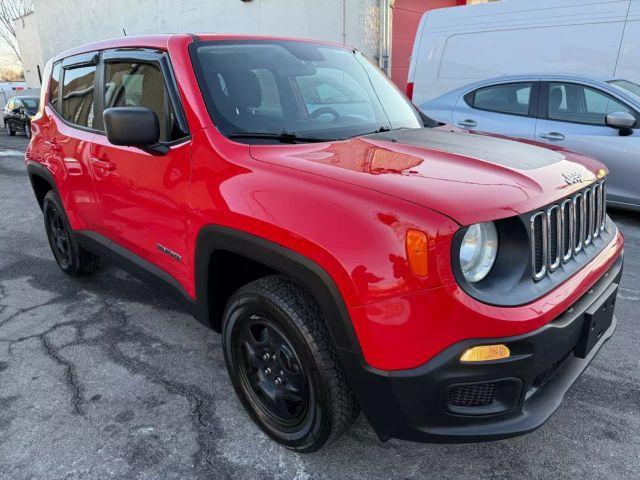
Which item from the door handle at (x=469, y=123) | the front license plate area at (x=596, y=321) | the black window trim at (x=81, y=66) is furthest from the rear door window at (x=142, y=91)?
the door handle at (x=469, y=123)

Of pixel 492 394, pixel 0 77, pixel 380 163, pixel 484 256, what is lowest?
pixel 0 77

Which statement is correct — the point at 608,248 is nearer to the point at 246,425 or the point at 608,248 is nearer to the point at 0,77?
the point at 246,425

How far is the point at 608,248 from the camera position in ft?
7.38

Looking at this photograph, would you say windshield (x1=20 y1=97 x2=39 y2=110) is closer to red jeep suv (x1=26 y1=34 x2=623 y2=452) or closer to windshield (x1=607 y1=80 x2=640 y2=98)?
red jeep suv (x1=26 y1=34 x2=623 y2=452)

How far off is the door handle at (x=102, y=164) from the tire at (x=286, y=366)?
1242 mm

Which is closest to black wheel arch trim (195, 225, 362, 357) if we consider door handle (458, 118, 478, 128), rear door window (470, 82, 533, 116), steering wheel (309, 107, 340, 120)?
steering wheel (309, 107, 340, 120)

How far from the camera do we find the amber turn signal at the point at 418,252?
5.22ft

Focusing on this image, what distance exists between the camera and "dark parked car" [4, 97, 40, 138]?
1678cm

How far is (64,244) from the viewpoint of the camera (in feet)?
13.8

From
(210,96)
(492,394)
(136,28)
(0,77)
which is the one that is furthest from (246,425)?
(0,77)

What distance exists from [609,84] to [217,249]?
490cm

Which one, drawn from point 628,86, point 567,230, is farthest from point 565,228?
point 628,86

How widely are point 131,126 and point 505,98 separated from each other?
4904 millimetres

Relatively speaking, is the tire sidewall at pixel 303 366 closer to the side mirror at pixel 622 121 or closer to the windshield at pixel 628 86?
the side mirror at pixel 622 121
